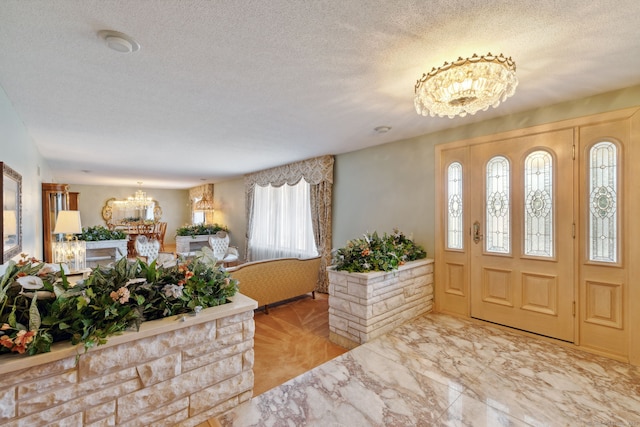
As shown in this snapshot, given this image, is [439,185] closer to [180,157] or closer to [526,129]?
[526,129]

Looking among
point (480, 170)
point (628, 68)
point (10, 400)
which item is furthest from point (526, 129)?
point (10, 400)

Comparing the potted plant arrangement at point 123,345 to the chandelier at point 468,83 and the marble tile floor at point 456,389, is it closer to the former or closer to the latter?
the marble tile floor at point 456,389

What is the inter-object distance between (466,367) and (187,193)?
11774mm

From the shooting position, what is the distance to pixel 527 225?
293 cm

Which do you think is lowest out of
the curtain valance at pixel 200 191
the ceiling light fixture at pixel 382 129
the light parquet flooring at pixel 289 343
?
the light parquet flooring at pixel 289 343

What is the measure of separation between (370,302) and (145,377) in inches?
78.7

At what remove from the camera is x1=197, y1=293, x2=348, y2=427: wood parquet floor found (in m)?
2.46

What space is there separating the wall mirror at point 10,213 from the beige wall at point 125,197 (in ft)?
29.6

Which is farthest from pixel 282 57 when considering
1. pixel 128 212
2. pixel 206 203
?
pixel 128 212

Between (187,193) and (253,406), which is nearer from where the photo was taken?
(253,406)

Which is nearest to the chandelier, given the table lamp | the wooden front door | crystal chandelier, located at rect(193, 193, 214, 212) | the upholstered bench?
the wooden front door

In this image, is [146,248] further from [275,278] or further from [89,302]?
[89,302]

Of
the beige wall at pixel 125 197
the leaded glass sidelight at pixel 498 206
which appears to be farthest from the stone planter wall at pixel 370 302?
the beige wall at pixel 125 197

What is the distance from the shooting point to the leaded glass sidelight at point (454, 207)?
135 inches
